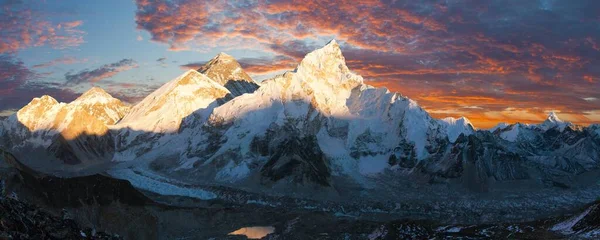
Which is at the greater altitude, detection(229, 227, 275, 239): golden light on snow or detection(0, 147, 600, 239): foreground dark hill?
detection(0, 147, 600, 239): foreground dark hill

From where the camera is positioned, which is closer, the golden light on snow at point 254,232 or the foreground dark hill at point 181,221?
the foreground dark hill at point 181,221

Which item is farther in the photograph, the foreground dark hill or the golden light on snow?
the golden light on snow

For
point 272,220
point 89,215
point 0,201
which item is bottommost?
point 272,220

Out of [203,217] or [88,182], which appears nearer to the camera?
[88,182]

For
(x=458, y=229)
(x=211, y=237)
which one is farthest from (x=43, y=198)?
(x=458, y=229)

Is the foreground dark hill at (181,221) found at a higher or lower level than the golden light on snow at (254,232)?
higher

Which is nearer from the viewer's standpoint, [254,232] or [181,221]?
[181,221]

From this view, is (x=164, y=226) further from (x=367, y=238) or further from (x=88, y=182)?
(x=367, y=238)

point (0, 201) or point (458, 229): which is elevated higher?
point (0, 201)

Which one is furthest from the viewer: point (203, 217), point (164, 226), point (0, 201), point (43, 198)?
point (203, 217)

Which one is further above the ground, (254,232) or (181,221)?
(181,221)

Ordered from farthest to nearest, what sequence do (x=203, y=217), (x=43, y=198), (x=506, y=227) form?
(x=203, y=217) < (x=43, y=198) < (x=506, y=227)
